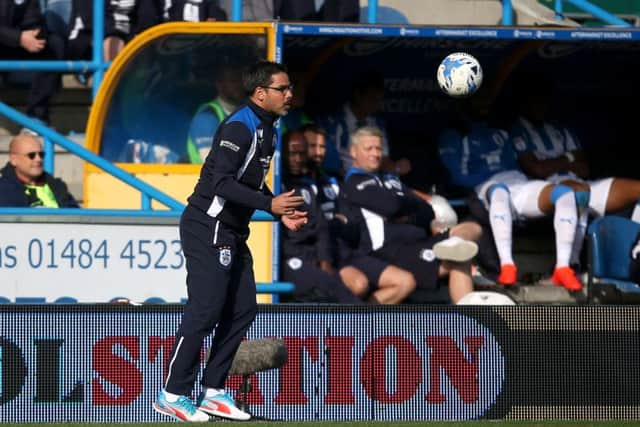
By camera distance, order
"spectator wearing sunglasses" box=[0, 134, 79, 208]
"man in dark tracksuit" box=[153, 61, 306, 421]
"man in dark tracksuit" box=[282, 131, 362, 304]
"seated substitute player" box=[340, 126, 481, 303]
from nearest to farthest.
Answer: "man in dark tracksuit" box=[153, 61, 306, 421]
"spectator wearing sunglasses" box=[0, 134, 79, 208]
"man in dark tracksuit" box=[282, 131, 362, 304]
"seated substitute player" box=[340, 126, 481, 303]

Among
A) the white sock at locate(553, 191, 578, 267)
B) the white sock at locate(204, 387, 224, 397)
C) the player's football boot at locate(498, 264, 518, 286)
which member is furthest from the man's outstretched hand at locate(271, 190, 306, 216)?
the white sock at locate(553, 191, 578, 267)

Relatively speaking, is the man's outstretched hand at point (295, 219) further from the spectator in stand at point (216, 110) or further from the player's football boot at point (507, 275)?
the player's football boot at point (507, 275)

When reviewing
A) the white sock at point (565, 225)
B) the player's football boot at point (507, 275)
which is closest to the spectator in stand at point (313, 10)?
the white sock at point (565, 225)

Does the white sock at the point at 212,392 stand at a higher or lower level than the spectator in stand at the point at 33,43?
lower

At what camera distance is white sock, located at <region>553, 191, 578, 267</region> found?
37.1ft

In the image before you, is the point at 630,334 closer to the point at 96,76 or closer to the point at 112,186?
the point at 112,186

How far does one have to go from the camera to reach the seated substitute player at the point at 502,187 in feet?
37.2

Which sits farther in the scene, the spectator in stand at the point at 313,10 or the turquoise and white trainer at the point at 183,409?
the spectator in stand at the point at 313,10

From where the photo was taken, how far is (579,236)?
11641mm

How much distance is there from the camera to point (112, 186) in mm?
10711

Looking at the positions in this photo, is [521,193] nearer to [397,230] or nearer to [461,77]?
[397,230]

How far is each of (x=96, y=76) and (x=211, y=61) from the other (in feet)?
3.85

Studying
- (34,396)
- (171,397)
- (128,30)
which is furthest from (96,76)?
(171,397)

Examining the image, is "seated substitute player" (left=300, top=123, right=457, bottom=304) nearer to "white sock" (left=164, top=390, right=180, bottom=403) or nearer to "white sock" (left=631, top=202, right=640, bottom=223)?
"white sock" (left=631, top=202, right=640, bottom=223)
